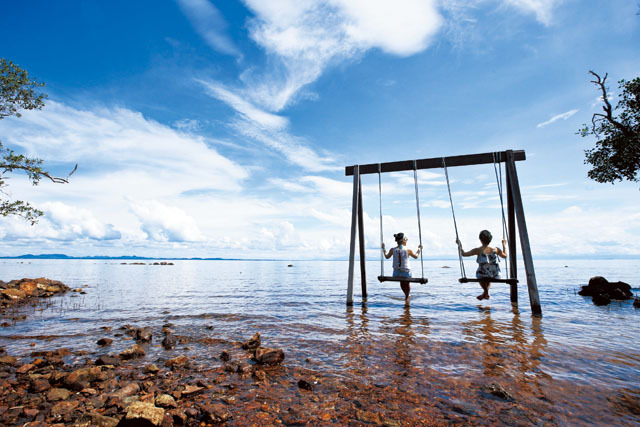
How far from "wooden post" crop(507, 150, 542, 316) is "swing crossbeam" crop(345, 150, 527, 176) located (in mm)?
387

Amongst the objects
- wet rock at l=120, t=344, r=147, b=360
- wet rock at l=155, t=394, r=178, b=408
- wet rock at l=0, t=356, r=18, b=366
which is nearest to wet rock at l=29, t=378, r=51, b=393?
wet rock at l=120, t=344, r=147, b=360

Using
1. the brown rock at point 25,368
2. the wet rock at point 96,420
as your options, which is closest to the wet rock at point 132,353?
the brown rock at point 25,368

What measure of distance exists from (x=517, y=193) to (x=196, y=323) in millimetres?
12436

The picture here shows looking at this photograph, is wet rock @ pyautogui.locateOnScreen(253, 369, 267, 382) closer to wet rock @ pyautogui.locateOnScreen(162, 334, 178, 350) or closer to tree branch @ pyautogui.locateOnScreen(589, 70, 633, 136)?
wet rock @ pyautogui.locateOnScreen(162, 334, 178, 350)

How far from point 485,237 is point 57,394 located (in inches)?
492

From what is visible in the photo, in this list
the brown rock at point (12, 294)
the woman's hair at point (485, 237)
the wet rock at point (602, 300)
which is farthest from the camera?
the brown rock at point (12, 294)

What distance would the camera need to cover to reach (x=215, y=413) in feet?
12.4

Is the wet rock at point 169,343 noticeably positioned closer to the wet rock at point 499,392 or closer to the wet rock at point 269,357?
the wet rock at point 269,357

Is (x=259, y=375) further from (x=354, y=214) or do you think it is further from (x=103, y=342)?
(x=354, y=214)

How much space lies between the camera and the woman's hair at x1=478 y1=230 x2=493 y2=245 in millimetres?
11148

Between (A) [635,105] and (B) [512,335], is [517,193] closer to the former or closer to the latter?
(B) [512,335]

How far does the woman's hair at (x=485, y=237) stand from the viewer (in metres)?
11.1

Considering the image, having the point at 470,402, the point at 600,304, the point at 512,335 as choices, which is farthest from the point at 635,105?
the point at 470,402

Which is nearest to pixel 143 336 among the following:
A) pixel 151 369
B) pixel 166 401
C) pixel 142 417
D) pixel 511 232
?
pixel 151 369
